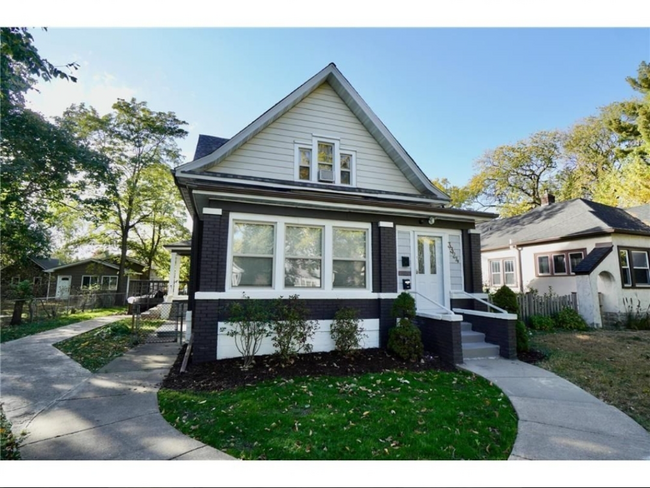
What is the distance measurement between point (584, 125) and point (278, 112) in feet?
A: 106

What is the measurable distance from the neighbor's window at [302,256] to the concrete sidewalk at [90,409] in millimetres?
3261

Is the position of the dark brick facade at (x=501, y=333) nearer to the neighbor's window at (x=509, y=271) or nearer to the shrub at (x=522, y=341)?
the shrub at (x=522, y=341)

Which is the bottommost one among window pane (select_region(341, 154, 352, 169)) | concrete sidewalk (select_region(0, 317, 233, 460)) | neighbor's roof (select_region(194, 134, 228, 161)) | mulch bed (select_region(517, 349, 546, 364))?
concrete sidewalk (select_region(0, 317, 233, 460))

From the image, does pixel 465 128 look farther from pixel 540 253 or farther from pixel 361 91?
pixel 361 91

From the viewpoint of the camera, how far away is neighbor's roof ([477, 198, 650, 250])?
1301 centimetres

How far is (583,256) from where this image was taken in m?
13.1

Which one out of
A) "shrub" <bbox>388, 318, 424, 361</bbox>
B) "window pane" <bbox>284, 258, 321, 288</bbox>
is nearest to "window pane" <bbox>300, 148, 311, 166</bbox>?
"window pane" <bbox>284, 258, 321, 288</bbox>

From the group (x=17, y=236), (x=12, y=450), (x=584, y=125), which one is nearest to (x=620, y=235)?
(x=12, y=450)

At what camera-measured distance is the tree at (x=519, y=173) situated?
29.6m

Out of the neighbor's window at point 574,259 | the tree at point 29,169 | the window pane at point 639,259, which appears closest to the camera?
the tree at point 29,169

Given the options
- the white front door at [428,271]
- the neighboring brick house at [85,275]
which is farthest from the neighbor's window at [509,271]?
the neighboring brick house at [85,275]

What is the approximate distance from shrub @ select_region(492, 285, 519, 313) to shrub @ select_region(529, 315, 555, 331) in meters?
3.56

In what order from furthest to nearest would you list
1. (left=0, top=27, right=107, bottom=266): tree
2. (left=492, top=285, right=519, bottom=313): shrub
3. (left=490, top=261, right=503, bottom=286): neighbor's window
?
1. (left=490, top=261, right=503, bottom=286): neighbor's window
2. (left=0, top=27, right=107, bottom=266): tree
3. (left=492, top=285, right=519, bottom=313): shrub

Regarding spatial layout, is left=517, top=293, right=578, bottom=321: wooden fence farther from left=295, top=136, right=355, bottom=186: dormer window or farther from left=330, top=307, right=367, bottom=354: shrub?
left=295, top=136, right=355, bottom=186: dormer window
